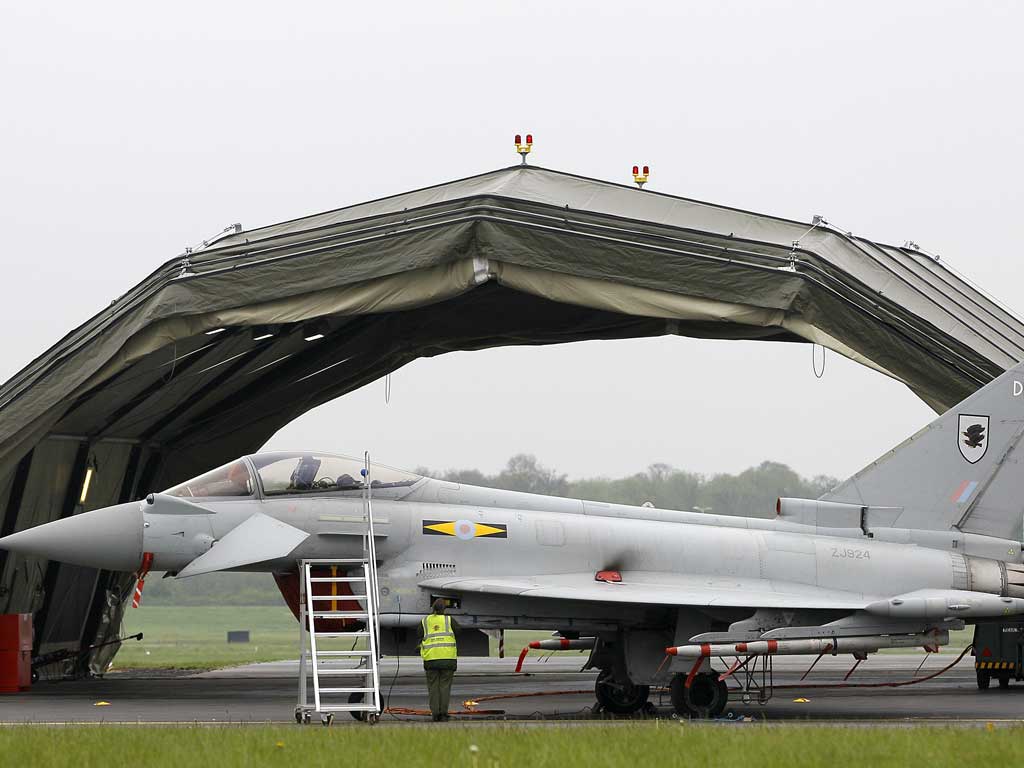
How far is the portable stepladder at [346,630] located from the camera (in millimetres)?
12727

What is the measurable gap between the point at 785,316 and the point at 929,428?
7.24ft

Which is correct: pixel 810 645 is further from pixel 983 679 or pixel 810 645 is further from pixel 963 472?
pixel 983 679

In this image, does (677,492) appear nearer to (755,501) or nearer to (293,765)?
(755,501)

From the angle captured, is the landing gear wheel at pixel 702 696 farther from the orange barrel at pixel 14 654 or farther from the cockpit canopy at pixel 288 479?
the orange barrel at pixel 14 654

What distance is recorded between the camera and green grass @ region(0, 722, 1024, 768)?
28.0ft

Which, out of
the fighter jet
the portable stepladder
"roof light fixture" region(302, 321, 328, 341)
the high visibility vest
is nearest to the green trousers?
the high visibility vest

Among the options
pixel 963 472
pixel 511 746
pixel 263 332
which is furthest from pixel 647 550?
pixel 263 332

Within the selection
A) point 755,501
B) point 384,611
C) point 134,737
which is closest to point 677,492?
point 755,501

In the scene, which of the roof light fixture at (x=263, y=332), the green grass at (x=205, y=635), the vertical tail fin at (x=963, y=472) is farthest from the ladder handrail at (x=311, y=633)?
the green grass at (x=205, y=635)

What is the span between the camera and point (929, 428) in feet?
53.5

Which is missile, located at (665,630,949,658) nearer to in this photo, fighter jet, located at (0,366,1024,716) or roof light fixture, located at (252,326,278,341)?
fighter jet, located at (0,366,1024,716)

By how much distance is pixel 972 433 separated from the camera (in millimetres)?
16234

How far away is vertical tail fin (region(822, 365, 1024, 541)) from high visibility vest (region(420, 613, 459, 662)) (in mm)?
5579

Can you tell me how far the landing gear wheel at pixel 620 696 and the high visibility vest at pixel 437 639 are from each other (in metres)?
2.44
